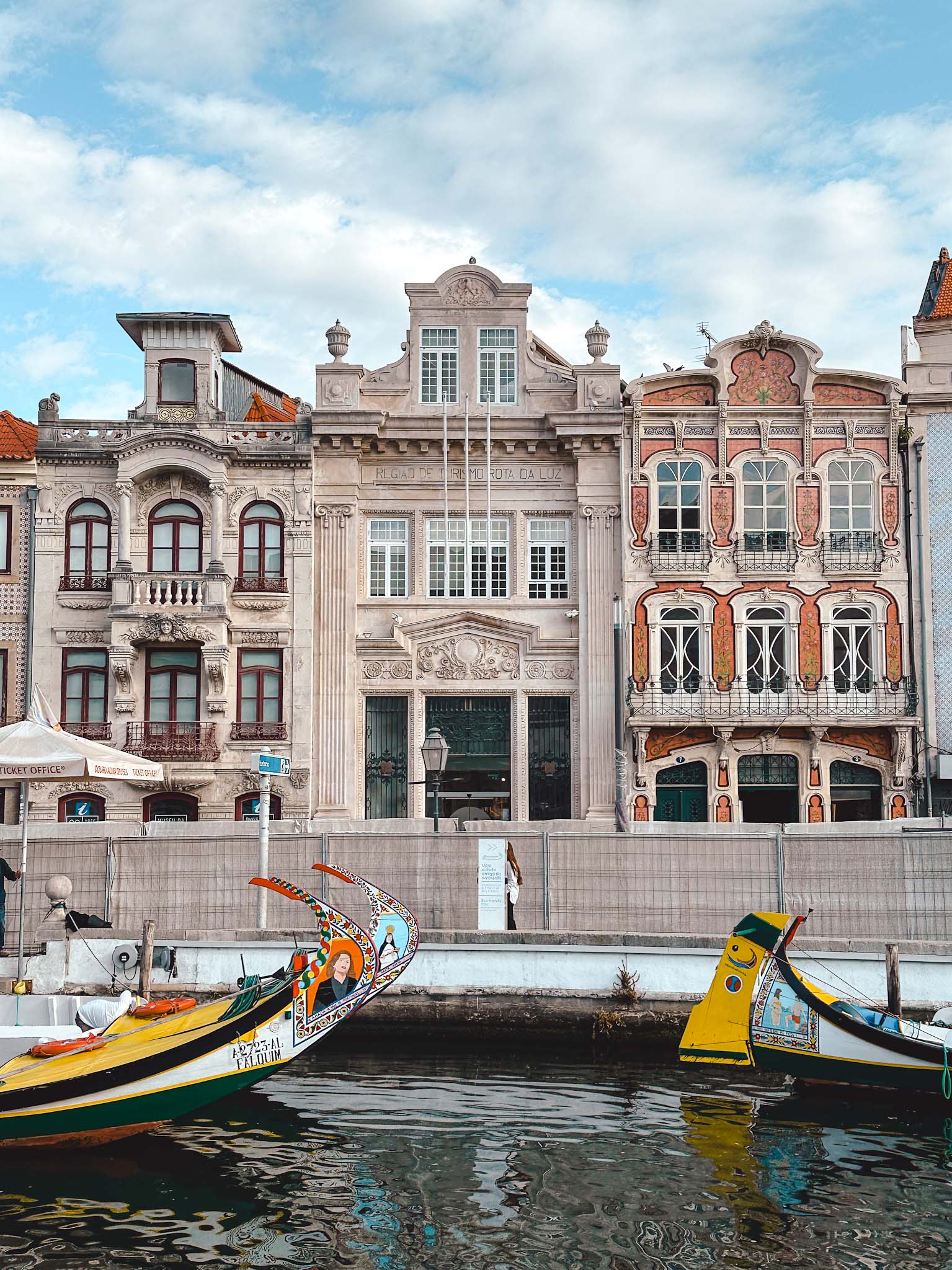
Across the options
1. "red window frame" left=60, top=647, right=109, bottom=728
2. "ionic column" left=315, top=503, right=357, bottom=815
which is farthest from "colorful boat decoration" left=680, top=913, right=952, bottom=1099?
"red window frame" left=60, top=647, right=109, bottom=728

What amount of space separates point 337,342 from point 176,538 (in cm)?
714

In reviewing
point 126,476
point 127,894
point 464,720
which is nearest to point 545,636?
point 464,720

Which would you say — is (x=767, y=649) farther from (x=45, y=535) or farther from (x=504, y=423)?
(x=45, y=535)

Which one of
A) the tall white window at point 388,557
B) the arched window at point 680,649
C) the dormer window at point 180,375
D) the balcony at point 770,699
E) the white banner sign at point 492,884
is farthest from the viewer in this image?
the dormer window at point 180,375

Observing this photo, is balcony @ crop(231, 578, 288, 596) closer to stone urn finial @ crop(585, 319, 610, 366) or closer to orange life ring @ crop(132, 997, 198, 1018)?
stone urn finial @ crop(585, 319, 610, 366)

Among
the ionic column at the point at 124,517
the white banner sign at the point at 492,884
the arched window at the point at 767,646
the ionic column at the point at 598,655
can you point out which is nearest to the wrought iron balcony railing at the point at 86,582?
the ionic column at the point at 124,517

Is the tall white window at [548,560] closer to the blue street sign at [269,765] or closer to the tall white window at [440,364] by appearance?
the tall white window at [440,364]

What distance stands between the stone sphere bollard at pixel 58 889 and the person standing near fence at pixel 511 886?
693cm

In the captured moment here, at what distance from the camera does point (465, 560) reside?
3759 centimetres

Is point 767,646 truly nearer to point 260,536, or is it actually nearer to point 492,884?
point 260,536

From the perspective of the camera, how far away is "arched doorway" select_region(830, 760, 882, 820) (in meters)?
36.0

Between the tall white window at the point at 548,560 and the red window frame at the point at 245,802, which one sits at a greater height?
the tall white window at the point at 548,560

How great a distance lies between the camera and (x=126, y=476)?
36.2 meters

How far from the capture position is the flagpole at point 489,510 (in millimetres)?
36906
